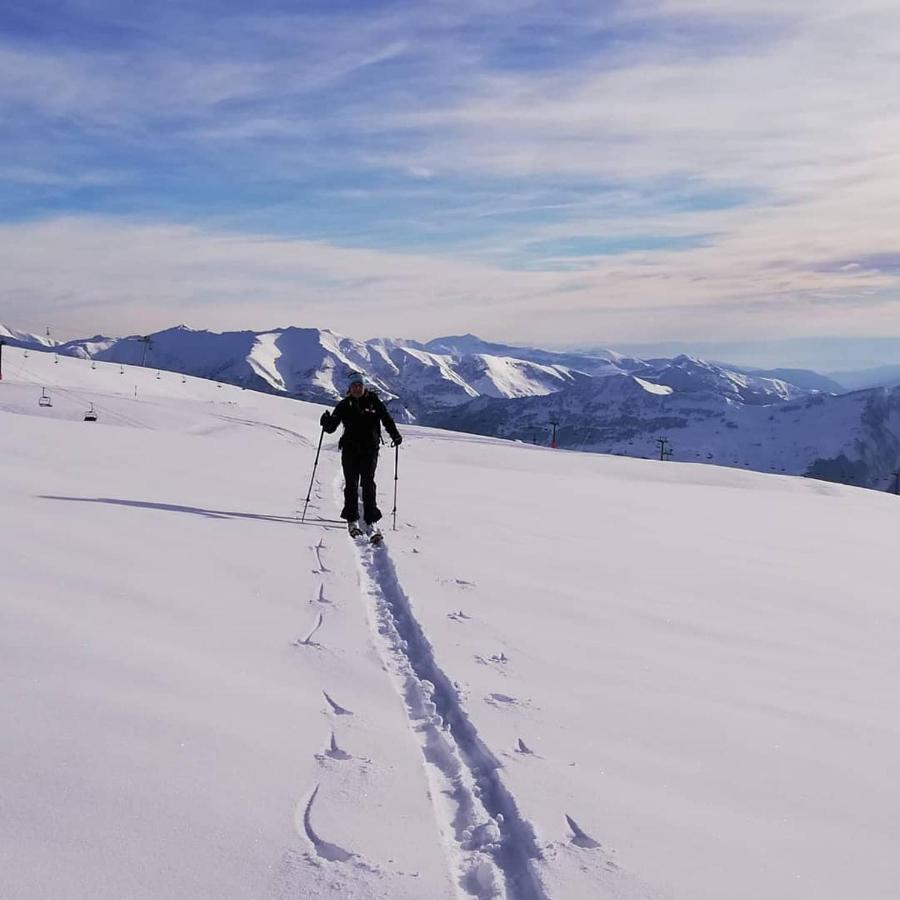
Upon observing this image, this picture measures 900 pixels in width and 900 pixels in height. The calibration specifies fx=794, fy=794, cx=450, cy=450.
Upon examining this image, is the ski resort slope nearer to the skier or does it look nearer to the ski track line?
the ski track line

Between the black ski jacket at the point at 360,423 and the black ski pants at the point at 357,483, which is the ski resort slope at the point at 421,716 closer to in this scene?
the black ski pants at the point at 357,483

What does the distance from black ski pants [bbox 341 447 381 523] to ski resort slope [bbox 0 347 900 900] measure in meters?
0.68

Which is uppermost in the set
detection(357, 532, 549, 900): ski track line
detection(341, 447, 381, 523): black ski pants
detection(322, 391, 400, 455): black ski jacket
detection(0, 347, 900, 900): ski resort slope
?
detection(322, 391, 400, 455): black ski jacket

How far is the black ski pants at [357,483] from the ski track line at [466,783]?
493cm

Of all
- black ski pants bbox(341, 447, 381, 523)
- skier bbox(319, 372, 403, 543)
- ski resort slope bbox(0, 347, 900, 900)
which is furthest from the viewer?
skier bbox(319, 372, 403, 543)

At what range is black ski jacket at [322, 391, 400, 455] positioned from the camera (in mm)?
12062

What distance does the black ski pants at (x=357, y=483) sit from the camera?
38.0 ft

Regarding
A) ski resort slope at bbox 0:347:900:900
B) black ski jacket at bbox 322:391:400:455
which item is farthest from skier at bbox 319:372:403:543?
ski resort slope at bbox 0:347:900:900

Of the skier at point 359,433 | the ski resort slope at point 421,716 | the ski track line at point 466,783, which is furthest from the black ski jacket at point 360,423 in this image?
the ski track line at point 466,783

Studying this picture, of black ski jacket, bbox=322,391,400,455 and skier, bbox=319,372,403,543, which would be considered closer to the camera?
skier, bbox=319,372,403,543

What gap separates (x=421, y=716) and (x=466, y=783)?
86cm

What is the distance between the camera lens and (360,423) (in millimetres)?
12133

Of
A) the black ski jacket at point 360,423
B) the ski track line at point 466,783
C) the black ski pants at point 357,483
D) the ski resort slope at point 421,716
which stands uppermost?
the black ski jacket at point 360,423

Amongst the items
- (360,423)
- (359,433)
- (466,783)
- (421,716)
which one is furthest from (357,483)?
(466,783)
